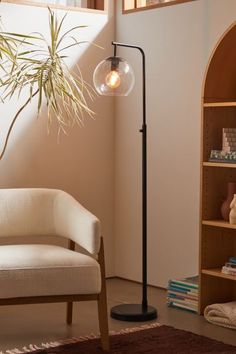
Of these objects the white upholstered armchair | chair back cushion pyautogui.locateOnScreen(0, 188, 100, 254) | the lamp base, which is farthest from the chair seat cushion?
the lamp base

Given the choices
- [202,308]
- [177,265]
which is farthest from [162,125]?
[202,308]

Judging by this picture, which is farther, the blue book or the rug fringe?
the blue book

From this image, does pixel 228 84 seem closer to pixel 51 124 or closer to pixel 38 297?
pixel 51 124

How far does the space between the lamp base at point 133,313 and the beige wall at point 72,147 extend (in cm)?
105

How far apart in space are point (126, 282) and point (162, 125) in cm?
115

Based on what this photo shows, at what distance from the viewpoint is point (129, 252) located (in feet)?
18.0

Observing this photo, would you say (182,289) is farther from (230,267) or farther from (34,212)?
(34,212)

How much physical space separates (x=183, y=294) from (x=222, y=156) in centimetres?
88

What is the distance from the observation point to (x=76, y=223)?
4.04 meters

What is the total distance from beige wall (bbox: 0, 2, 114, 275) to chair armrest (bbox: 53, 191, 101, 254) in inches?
30.1

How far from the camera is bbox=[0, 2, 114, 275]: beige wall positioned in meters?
4.99

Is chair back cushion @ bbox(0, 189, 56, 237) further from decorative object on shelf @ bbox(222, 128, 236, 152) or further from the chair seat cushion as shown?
decorative object on shelf @ bbox(222, 128, 236, 152)

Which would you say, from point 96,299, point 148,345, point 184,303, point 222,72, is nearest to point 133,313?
point 184,303

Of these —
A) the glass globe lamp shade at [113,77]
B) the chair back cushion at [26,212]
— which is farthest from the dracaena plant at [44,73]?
the chair back cushion at [26,212]
